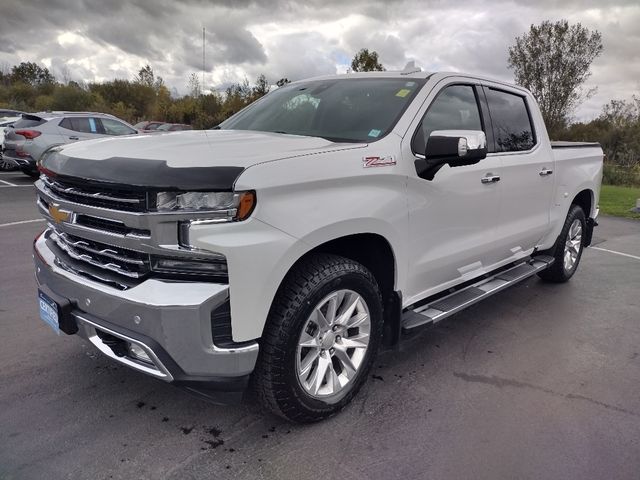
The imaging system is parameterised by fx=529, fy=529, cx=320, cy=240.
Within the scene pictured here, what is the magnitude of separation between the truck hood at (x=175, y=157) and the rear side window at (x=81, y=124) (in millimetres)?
10595

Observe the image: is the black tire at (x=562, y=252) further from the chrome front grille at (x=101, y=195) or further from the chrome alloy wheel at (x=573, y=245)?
the chrome front grille at (x=101, y=195)

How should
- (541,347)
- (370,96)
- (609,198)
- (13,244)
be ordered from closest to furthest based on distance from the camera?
(370,96), (541,347), (13,244), (609,198)

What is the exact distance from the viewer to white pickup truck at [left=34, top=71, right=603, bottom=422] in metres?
2.25

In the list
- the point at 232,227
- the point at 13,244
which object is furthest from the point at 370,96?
the point at 13,244

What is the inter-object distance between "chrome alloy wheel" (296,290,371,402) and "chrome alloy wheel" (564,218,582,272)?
3.42 m

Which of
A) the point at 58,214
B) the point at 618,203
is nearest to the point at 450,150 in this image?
the point at 58,214

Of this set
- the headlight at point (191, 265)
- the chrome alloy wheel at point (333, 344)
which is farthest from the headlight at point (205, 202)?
the chrome alloy wheel at point (333, 344)

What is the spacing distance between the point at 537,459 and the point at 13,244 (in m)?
6.27

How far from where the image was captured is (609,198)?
14.4 m

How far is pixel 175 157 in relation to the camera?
238cm

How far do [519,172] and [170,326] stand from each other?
312 centimetres

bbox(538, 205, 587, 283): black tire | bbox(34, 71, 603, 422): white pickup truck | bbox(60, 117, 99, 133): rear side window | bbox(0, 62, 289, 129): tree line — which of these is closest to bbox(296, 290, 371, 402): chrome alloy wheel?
bbox(34, 71, 603, 422): white pickup truck

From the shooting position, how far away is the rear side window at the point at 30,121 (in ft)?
40.1

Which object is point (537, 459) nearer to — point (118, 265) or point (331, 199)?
point (331, 199)
